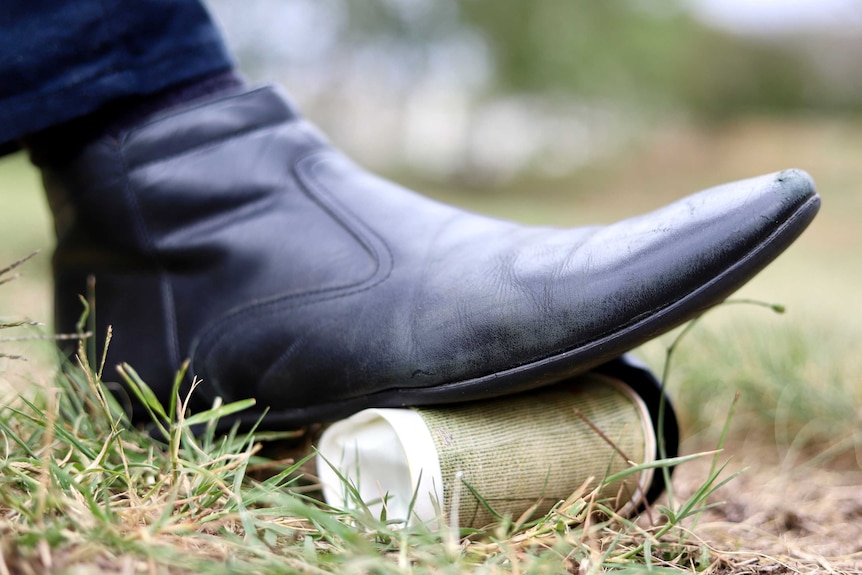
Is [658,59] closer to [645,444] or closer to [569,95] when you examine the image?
[569,95]

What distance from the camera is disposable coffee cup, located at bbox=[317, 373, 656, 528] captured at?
784mm

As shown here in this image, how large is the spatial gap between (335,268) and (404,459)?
250 millimetres

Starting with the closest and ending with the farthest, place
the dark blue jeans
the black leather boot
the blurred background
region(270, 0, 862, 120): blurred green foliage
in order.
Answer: the black leather boot
the dark blue jeans
the blurred background
region(270, 0, 862, 120): blurred green foliage

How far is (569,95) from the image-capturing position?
1595cm

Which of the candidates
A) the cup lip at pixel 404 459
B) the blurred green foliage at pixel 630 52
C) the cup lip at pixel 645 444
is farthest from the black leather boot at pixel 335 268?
the blurred green foliage at pixel 630 52

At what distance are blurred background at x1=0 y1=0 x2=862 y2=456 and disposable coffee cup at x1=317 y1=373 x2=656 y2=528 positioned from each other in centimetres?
867

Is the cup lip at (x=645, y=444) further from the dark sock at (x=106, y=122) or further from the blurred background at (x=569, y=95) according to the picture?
the blurred background at (x=569, y=95)

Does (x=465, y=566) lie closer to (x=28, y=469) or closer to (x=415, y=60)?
(x=28, y=469)

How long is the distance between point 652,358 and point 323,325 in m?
1.07

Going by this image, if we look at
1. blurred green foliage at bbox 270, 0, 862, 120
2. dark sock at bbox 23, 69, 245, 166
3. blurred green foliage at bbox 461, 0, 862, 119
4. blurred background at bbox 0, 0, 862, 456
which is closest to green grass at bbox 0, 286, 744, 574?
dark sock at bbox 23, 69, 245, 166

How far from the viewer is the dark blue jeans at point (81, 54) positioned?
957mm

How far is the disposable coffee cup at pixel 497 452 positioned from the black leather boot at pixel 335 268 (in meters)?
A: 0.04

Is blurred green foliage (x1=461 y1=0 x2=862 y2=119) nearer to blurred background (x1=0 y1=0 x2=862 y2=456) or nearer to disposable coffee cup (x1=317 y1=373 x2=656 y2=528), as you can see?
blurred background (x1=0 y1=0 x2=862 y2=456)

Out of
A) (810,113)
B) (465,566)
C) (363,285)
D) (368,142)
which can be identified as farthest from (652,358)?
(810,113)
